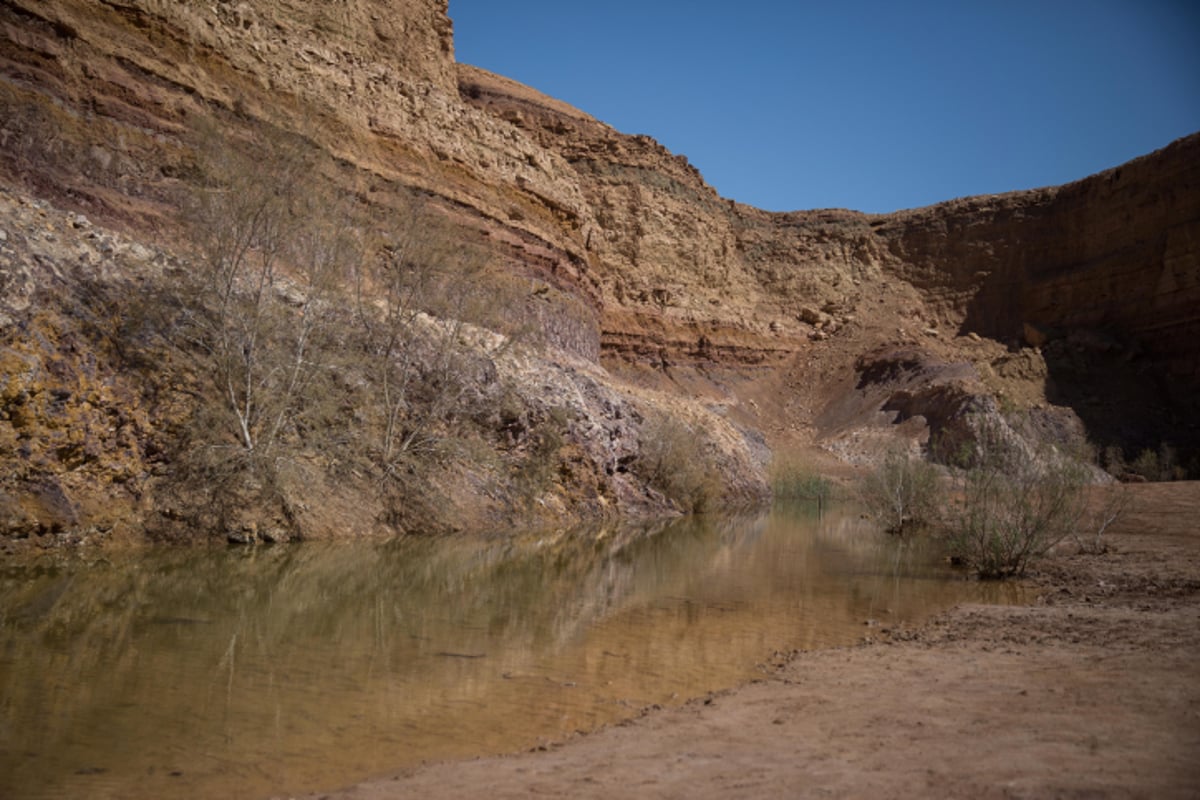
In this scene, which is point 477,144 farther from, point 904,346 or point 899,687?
point 904,346

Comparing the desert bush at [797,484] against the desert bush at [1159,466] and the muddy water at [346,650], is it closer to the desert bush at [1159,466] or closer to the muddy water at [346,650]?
the desert bush at [1159,466]

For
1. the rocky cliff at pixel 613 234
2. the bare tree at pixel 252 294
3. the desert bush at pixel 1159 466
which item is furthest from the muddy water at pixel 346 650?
the desert bush at pixel 1159 466

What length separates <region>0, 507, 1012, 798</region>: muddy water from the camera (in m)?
4.35

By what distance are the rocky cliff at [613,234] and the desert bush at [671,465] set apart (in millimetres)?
1565

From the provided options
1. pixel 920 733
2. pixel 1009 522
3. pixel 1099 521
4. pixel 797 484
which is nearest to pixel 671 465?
pixel 1099 521

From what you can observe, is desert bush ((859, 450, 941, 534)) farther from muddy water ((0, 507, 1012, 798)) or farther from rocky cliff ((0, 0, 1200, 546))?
muddy water ((0, 507, 1012, 798))

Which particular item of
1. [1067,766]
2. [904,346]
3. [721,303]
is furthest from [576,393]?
[904,346]

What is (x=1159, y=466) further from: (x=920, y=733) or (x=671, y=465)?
(x=920, y=733)

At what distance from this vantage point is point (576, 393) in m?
24.1

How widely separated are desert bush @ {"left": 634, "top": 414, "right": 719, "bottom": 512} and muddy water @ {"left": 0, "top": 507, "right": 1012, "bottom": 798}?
1292cm

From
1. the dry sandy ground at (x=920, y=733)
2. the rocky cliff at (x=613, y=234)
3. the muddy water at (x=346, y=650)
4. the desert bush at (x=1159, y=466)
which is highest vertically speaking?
the rocky cliff at (x=613, y=234)

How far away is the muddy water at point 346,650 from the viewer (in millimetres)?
4348

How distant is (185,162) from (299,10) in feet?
42.9

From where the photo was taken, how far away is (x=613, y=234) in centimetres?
5162
